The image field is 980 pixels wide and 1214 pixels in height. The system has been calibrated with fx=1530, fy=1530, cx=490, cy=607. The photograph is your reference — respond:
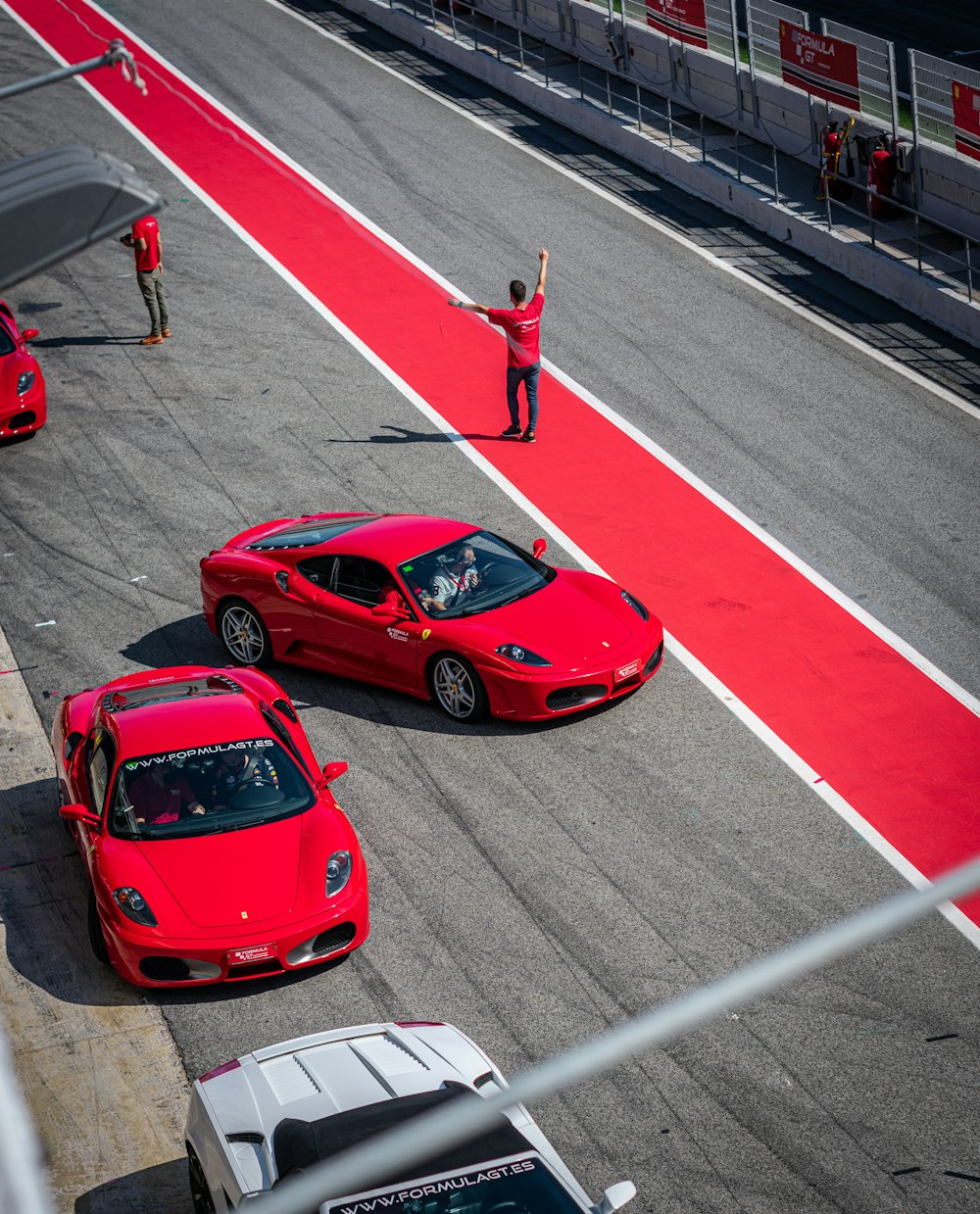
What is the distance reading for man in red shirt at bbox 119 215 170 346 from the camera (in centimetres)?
2033

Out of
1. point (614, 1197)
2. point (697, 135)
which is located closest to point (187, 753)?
point (614, 1197)

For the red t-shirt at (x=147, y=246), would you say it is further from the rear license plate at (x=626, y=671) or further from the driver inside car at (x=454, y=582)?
the rear license plate at (x=626, y=671)

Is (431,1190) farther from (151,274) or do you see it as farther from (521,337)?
(151,274)

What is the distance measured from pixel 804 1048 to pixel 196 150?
2277 centimetres

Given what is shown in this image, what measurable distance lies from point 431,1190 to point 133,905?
4.02 metres

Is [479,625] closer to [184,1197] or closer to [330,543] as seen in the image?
[330,543]

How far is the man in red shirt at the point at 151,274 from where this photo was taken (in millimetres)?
20328

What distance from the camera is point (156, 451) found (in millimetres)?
18328

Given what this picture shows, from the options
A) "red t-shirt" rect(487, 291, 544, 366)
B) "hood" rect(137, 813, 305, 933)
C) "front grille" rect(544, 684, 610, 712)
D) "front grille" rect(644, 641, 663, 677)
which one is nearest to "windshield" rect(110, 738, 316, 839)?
"hood" rect(137, 813, 305, 933)

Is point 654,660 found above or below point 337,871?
below

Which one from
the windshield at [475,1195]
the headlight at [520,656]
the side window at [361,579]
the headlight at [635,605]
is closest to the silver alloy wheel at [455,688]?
the headlight at [520,656]

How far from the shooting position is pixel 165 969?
9.62m

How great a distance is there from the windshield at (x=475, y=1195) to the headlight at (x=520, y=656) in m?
6.31

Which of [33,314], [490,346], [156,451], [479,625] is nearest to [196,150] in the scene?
[33,314]
